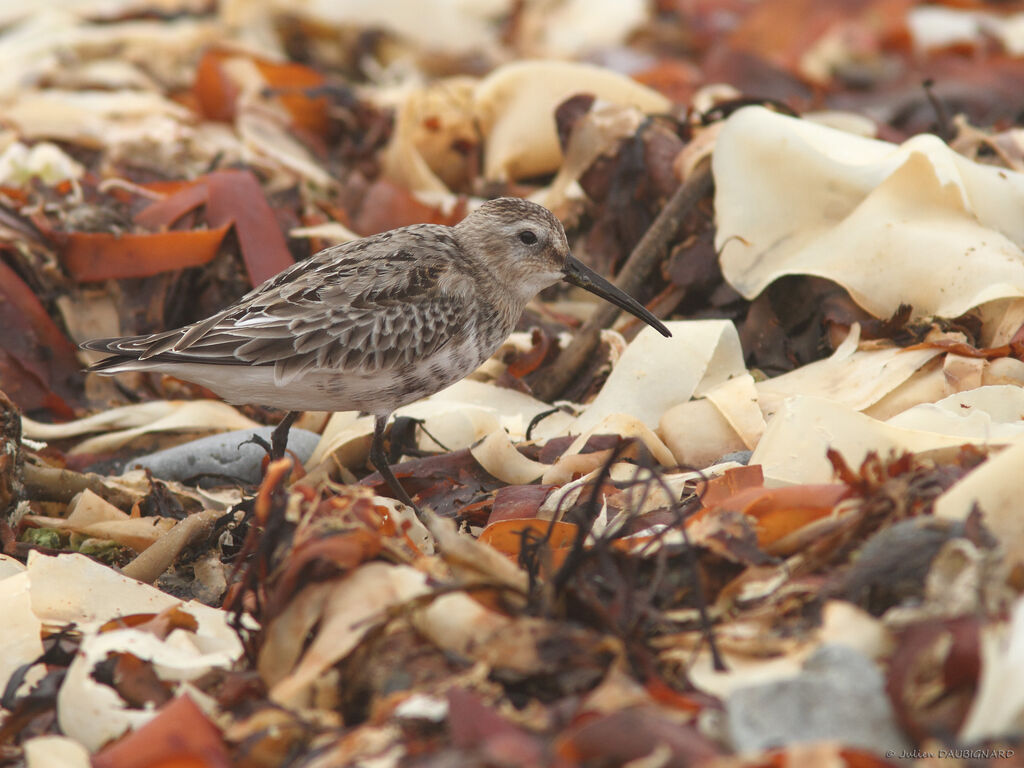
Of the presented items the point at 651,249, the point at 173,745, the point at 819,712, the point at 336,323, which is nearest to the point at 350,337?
the point at 336,323

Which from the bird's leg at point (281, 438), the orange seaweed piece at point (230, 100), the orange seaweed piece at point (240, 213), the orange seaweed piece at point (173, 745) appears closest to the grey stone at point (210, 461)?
the bird's leg at point (281, 438)

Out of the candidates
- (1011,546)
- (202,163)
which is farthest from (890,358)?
(202,163)

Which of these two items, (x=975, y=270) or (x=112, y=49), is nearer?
(x=975, y=270)

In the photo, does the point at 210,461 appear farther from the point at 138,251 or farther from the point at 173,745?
the point at 173,745

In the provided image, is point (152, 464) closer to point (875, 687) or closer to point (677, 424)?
point (677, 424)

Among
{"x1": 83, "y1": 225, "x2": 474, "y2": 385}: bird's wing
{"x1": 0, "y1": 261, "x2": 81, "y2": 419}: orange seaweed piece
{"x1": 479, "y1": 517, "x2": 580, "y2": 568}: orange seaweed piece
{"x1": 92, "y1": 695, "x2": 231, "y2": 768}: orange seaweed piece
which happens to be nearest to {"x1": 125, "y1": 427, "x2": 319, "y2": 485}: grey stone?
{"x1": 83, "y1": 225, "x2": 474, "y2": 385}: bird's wing

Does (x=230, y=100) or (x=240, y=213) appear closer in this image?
(x=240, y=213)
